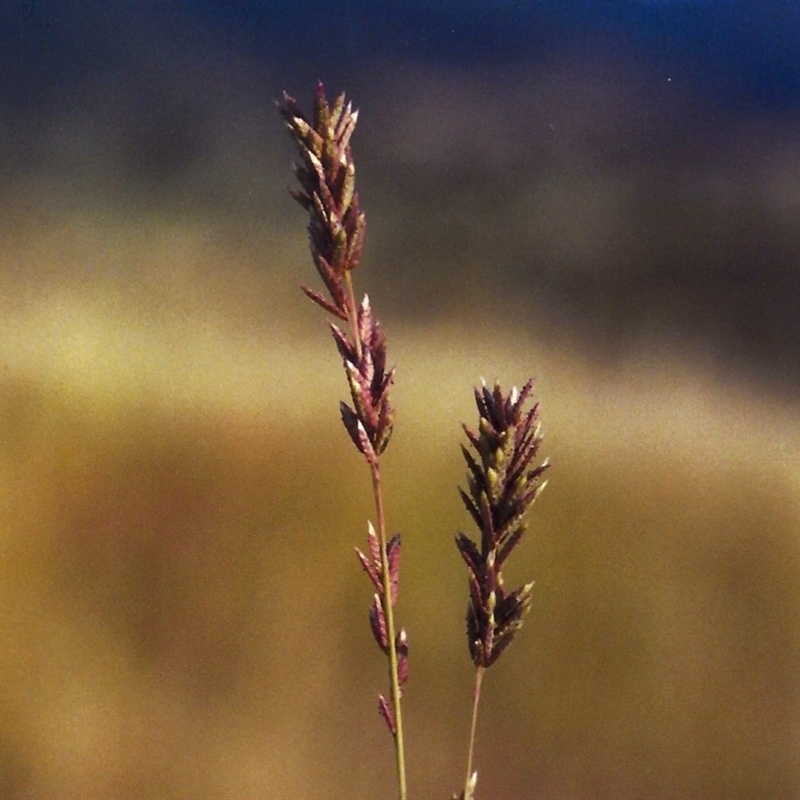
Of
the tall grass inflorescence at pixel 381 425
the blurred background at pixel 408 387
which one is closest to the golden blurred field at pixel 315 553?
the blurred background at pixel 408 387

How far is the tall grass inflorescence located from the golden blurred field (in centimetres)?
36

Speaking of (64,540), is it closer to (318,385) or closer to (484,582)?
(318,385)

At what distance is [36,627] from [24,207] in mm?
415

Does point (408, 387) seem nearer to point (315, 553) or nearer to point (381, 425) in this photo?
point (315, 553)

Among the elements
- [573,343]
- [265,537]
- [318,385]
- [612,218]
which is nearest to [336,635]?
[265,537]

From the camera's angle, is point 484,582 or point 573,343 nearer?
point 484,582

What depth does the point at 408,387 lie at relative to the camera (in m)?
0.82

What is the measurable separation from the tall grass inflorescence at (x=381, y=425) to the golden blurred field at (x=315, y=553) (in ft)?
1.17

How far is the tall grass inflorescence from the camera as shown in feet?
1.33

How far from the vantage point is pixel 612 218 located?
2.69 ft

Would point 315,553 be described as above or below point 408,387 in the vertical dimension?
below

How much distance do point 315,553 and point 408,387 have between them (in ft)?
0.63

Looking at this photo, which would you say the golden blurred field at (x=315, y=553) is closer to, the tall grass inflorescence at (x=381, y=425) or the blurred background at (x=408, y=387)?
the blurred background at (x=408, y=387)

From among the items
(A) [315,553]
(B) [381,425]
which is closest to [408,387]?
(A) [315,553]
